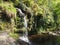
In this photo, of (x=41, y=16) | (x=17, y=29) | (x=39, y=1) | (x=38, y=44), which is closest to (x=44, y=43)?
(x=38, y=44)

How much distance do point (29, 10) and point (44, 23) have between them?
6574 millimetres

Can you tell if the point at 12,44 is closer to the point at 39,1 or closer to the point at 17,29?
the point at 17,29

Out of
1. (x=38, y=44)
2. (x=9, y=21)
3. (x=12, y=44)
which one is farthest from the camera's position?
(x=9, y=21)

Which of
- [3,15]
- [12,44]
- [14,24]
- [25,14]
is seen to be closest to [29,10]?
[25,14]

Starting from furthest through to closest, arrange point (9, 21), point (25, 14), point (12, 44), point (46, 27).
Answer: point (46, 27), point (25, 14), point (9, 21), point (12, 44)

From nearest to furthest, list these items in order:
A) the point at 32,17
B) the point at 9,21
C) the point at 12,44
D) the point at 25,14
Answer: the point at 12,44 → the point at 9,21 → the point at 25,14 → the point at 32,17

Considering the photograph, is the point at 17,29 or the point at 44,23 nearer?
the point at 17,29

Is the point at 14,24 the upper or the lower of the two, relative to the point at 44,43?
upper

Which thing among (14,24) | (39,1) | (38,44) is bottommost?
(38,44)

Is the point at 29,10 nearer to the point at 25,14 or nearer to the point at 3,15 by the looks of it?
the point at 25,14

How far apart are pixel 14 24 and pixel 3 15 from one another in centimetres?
381

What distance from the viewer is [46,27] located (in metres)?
55.0

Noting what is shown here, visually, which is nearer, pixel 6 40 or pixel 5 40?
pixel 5 40

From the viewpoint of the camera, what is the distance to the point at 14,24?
147 feet
